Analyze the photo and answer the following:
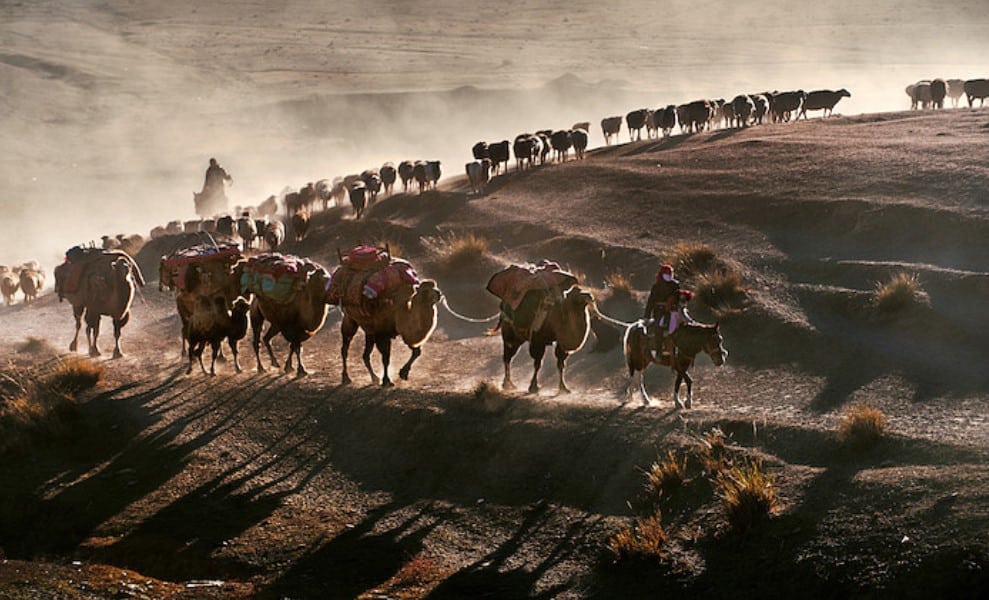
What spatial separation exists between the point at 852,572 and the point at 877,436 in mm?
2758

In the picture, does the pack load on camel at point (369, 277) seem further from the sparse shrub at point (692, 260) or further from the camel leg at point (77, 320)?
the sparse shrub at point (692, 260)

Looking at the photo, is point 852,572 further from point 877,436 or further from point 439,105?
point 439,105

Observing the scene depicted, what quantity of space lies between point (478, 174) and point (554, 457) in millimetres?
23580

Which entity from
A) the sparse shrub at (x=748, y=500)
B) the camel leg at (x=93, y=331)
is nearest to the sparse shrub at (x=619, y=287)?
the camel leg at (x=93, y=331)

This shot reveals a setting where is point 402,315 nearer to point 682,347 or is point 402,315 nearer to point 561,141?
point 682,347

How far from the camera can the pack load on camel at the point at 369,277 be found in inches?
656

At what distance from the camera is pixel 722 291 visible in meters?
20.6

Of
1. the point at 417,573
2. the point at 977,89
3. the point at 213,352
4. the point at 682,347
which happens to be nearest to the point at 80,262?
the point at 213,352

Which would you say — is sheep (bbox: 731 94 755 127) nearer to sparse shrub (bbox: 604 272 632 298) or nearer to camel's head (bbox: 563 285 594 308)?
sparse shrub (bbox: 604 272 632 298)

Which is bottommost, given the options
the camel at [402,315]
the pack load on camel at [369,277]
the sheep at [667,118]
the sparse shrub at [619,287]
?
the sparse shrub at [619,287]

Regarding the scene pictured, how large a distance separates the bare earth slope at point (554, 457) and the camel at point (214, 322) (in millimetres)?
635

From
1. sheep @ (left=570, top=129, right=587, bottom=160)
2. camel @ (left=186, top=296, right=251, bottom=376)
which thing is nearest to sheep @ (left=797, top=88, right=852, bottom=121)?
sheep @ (left=570, top=129, right=587, bottom=160)

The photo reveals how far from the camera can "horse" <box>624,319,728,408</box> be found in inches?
562

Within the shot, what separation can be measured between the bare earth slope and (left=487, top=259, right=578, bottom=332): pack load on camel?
3.71 ft
